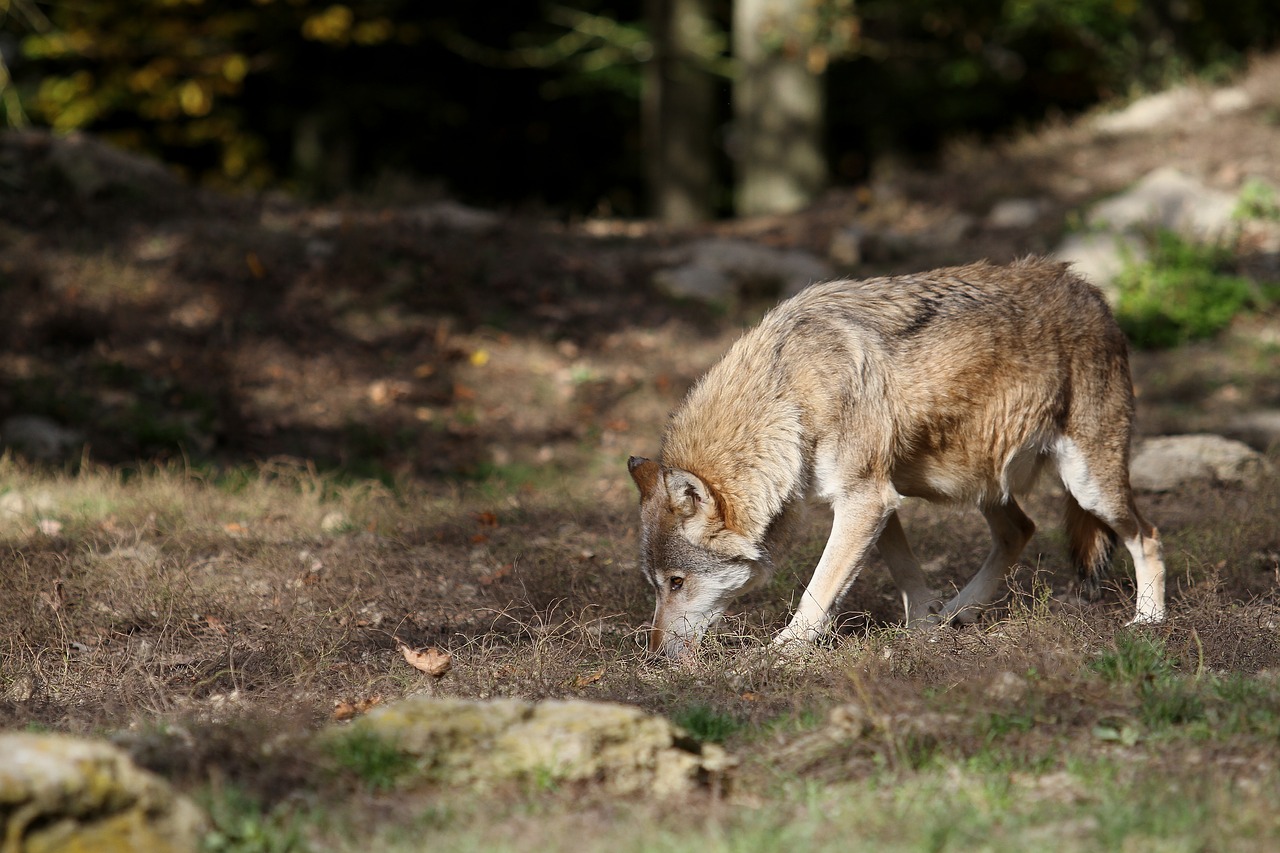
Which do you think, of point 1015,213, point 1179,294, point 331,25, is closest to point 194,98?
point 331,25

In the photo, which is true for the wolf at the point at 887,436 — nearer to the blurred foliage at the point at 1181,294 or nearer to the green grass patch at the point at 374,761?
the green grass patch at the point at 374,761

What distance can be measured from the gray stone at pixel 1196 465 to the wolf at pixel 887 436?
1947 millimetres

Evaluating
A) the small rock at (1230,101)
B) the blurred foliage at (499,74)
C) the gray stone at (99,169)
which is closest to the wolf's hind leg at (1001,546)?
the blurred foliage at (499,74)

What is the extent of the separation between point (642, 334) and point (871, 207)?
4556mm

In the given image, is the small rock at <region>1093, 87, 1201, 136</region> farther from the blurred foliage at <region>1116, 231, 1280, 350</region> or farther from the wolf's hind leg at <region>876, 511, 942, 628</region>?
the wolf's hind leg at <region>876, 511, 942, 628</region>

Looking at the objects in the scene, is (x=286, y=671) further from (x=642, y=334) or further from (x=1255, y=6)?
(x=1255, y=6)

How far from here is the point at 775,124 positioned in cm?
1731

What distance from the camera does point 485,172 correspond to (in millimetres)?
25844

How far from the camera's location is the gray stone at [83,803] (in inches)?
123

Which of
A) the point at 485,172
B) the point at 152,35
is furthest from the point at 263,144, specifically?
the point at 485,172

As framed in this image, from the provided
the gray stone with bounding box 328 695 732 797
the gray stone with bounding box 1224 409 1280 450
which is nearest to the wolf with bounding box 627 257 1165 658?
the gray stone with bounding box 328 695 732 797

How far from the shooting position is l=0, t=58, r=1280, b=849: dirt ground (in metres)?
5.28

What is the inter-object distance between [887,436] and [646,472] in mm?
1223

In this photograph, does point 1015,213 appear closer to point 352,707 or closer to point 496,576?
point 496,576
